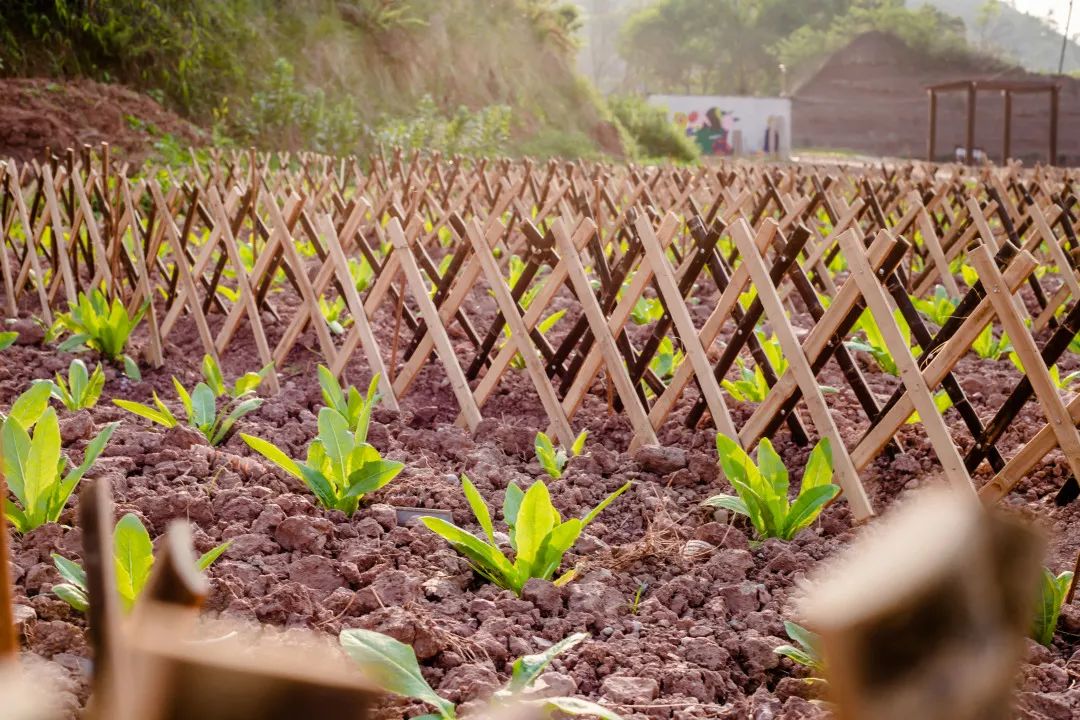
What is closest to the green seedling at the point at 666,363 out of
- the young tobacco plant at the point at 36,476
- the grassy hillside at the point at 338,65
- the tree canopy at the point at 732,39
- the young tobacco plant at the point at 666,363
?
the young tobacco plant at the point at 666,363

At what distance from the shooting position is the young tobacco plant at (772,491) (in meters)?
2.32

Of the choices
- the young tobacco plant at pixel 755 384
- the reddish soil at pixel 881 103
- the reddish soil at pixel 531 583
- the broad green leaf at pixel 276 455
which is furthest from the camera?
the reddish soil at pixel 881 103

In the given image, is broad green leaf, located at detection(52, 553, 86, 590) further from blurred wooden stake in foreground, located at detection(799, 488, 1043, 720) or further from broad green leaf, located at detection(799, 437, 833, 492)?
blurred wooden stake in foreground, located at detection(799, 488, 1043, 720)

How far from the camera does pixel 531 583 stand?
2029 mm

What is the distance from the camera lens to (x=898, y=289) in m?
2.88

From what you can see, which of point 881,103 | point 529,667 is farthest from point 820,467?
point 881,103

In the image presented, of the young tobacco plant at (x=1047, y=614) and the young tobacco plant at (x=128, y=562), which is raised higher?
the young tobacco plant at (x=128, y=562)

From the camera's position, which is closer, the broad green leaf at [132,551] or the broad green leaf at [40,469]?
the broad green leaf at [132,551]

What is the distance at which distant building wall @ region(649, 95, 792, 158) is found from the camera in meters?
38.3

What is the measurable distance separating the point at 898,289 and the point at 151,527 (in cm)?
211

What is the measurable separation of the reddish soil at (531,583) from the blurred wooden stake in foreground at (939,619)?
1446mm

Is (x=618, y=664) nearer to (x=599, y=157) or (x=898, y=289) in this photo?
(x=898, y=289)

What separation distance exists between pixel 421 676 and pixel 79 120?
11644 millimetres

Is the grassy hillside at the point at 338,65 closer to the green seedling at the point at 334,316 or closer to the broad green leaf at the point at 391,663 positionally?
the green seedling at the point at 334,316
